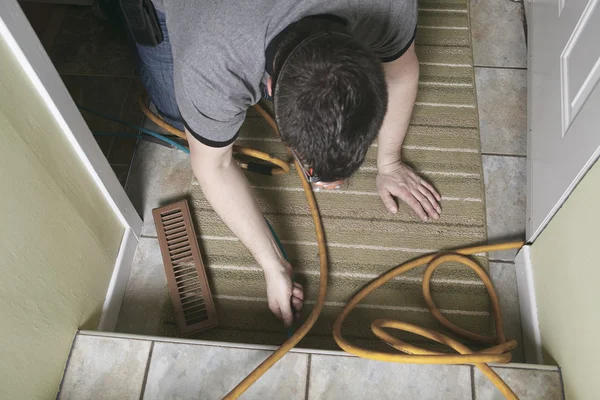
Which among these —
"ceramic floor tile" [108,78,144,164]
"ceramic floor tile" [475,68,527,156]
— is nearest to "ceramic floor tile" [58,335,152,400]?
"ceramic floor tile" [108,78,144,164]

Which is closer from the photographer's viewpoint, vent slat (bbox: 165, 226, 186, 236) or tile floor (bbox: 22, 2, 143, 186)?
vent slat (bbox: 165, 226, 186, 236)

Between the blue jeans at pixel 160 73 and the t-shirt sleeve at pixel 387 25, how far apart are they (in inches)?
19.1

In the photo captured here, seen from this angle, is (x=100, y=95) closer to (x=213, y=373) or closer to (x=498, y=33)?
(x=213, y=373)

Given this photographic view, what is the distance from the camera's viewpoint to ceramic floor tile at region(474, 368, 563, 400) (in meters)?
0.96

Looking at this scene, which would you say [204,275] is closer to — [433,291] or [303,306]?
[303,306]

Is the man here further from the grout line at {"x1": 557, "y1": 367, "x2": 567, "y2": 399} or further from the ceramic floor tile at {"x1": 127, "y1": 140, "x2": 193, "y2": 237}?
the grout line at {"x1": 557, "y1": 367, "x2": 567, "y2": 399}

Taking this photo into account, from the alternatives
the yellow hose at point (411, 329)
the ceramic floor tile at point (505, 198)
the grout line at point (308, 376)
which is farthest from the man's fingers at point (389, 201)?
the grout line at point (308, 376)

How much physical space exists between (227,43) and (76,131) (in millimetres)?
370

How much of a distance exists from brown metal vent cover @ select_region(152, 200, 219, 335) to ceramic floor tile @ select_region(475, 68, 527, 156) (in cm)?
86

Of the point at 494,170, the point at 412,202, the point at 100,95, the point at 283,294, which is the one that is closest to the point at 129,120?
the point at 100,95

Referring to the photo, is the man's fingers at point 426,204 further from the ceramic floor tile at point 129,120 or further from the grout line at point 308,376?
the ceramic floor tile at point 129,120

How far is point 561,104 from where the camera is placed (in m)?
1.11

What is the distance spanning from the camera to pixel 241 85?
2.65 feet

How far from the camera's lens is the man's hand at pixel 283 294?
3.67 feet
